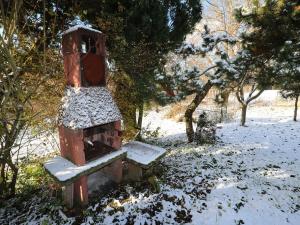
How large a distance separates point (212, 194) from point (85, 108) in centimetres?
415

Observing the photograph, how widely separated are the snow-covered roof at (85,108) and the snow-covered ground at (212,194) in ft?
7.18

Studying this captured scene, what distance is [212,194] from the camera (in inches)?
227

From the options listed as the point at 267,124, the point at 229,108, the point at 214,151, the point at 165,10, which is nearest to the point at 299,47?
the point at 165,10

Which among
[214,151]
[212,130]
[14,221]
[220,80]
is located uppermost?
[220,80]

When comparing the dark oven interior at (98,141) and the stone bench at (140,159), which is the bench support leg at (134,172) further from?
the dark oven interior at (98,141)

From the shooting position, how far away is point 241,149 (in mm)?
9141

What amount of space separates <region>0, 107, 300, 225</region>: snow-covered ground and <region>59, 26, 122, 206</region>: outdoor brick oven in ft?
3.28

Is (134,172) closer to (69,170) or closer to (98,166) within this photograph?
(98,166)

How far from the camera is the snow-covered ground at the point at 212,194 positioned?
16.2 ft

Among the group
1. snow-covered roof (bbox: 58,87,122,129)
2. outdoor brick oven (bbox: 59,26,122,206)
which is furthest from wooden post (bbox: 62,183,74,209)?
snow-covered roof (bbox: 58,87,122,129)

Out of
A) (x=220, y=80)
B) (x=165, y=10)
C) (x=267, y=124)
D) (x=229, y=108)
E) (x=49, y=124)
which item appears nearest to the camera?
(x=165, y=10)

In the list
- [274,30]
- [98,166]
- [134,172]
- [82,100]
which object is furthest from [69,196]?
[274,30]

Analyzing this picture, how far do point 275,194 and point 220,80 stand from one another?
4.32m

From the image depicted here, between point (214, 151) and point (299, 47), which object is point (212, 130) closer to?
point (214, 151)
